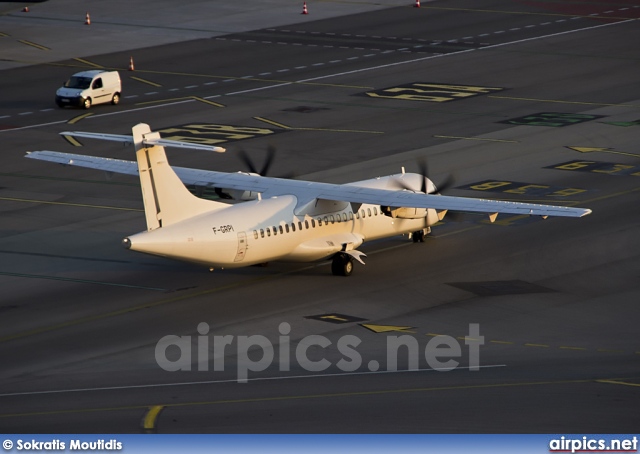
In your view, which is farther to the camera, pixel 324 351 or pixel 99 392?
pixel 324 351

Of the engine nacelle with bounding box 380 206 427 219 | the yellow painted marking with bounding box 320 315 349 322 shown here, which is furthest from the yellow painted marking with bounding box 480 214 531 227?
the yellow painted marking with bounding box 320 315 349 322

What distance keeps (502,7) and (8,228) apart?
2423 inches

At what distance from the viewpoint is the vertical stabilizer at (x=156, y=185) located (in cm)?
4084

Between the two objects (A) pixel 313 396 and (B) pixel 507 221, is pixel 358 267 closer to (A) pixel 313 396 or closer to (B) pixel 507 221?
(B) pixel 507 221

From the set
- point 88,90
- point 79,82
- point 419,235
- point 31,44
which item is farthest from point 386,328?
point 31,44

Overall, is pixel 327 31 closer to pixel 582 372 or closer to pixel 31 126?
pixel 31 126

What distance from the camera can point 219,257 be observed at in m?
42.1

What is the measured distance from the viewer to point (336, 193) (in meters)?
45.0

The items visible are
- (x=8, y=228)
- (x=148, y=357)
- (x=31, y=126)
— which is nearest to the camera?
(x=148, y=357)

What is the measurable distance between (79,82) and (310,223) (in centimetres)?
3396

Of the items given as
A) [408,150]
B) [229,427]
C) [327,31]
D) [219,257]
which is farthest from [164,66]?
[229,427]

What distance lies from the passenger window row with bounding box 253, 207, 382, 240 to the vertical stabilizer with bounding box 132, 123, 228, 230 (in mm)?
3169

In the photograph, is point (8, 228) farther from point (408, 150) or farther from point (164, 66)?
point (164, 66)

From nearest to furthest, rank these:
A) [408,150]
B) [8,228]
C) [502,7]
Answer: [8,228]
[408,150]
[502,7]
